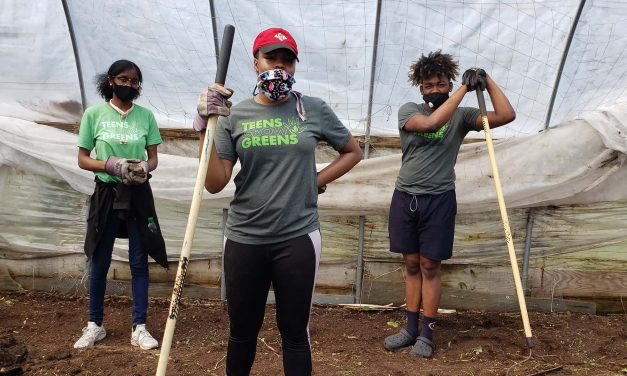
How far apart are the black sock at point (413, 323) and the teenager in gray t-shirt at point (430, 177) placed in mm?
95

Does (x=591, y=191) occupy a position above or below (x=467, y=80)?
below

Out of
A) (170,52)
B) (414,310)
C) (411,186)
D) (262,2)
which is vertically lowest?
(414,310)

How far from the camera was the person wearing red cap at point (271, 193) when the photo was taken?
2.77m

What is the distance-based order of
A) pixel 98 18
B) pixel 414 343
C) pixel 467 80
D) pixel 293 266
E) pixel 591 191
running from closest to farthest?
A: pixel 293 266, pixel 467 80, pixel 414 343, pixel 591 191, pixel 98 18

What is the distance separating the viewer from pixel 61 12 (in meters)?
5.36

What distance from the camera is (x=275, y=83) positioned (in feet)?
9.13

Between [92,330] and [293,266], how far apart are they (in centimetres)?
220

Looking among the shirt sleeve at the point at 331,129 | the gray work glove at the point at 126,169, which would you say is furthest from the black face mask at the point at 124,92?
the shirt sleeve at the point at 331,129

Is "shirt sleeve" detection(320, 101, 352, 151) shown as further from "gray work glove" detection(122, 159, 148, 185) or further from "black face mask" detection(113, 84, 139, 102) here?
"black face mask" detection(113, 84, 139, 102)

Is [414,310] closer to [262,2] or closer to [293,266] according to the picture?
[293,266]

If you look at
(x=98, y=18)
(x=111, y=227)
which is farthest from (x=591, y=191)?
(x=98, y=18)

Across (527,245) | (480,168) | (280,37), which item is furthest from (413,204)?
(280,37)

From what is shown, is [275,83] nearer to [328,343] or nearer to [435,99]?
[435,99]

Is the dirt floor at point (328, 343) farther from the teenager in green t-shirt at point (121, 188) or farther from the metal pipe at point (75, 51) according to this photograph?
the metal pipe at point (75, 51)
